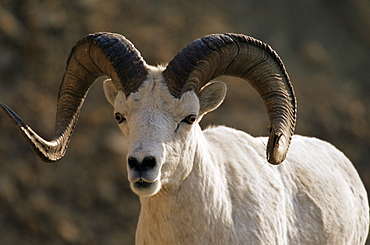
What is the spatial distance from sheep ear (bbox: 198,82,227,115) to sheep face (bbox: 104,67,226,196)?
0.4 inches

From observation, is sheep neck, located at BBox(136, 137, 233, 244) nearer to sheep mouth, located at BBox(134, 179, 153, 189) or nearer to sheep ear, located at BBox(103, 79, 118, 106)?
sheep mouth, located at BBox(134, 179, 153, 189)

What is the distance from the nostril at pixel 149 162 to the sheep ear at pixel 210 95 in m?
1.18

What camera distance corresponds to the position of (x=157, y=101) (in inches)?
240

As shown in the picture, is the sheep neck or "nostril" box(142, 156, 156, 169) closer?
"nostril" box(142, 156, 156, 169)

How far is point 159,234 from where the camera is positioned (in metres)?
6.37

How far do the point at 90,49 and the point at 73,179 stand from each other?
36.0 feet

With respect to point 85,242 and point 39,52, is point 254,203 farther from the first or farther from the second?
point 39,52

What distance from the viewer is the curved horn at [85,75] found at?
628 cm

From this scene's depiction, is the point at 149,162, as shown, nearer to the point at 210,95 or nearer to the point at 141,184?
the point at 141,184

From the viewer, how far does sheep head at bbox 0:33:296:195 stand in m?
5.80

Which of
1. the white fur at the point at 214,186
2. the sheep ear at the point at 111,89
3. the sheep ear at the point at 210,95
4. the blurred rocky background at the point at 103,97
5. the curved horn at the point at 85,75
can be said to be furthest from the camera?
the blurred rocky background at the point at 103,97

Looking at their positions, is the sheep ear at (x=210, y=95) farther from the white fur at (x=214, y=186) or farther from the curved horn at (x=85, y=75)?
the curved horn at (x=85, y=75)

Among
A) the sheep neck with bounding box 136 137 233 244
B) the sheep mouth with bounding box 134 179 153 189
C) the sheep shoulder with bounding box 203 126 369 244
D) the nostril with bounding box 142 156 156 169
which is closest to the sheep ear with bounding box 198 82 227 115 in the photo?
the sheep neck with bounding box 136 137 233 244

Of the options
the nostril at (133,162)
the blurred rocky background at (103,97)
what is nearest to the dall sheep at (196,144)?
the nostril at (133,162)
